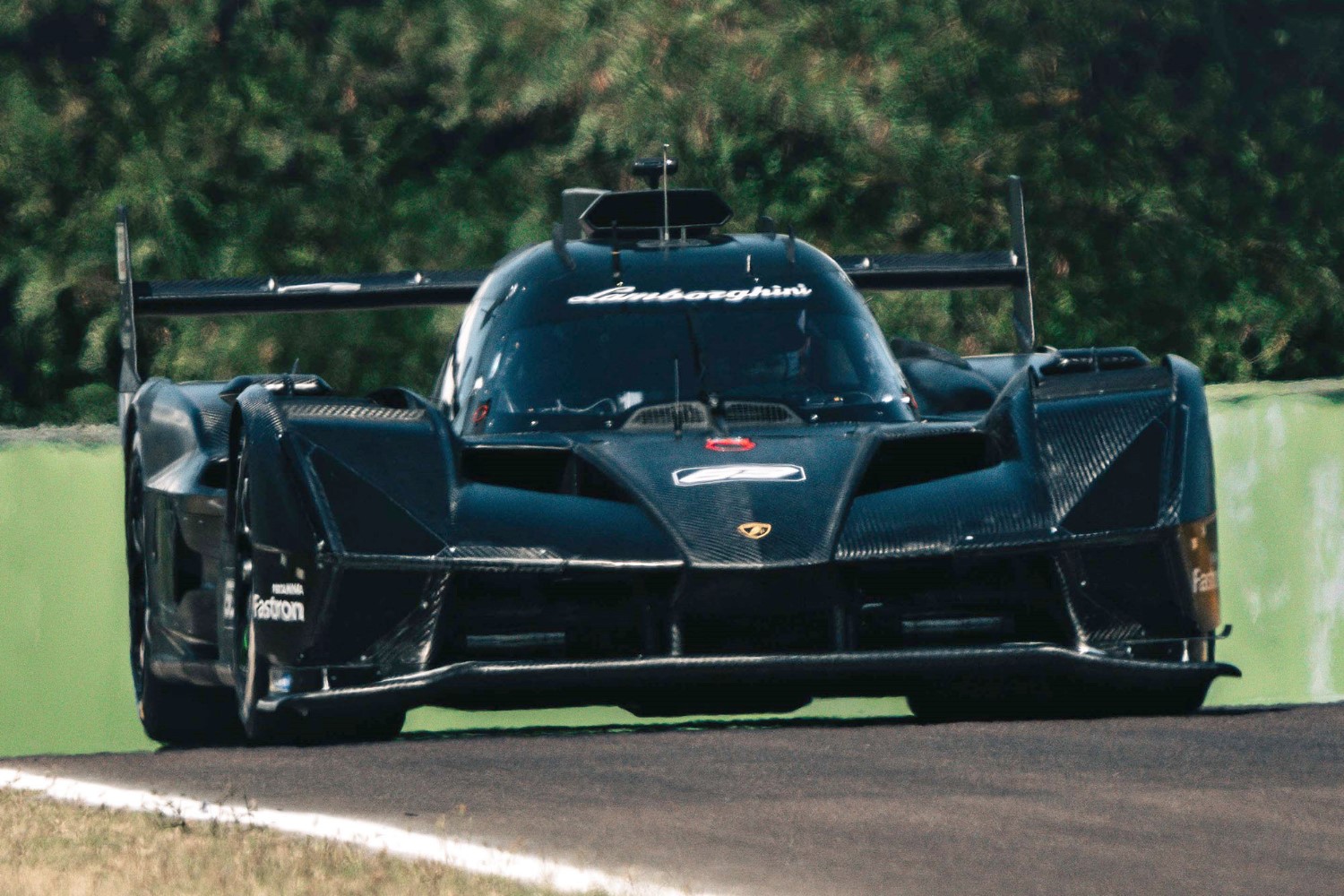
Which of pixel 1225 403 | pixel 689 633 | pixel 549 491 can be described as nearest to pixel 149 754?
pixel 549 491

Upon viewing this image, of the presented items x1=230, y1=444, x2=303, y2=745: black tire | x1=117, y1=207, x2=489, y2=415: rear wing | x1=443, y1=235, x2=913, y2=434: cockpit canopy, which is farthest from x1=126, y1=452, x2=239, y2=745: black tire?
x1=230, y1=444, x2=303, y2=745: black tire

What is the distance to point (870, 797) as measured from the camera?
679 centimetres

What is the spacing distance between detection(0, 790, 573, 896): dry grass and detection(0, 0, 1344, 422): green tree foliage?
54.0ft

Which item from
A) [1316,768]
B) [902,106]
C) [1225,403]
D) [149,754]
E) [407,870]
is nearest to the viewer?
[407,870]

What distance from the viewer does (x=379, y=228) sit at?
2528cm

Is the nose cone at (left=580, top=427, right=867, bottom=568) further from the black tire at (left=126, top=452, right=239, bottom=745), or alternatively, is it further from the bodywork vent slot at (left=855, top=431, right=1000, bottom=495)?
the black tire at (left=126, top=452, right=239, bottom=745)

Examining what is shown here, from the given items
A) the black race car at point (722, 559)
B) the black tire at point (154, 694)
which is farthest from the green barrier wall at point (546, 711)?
the black race car at point (722, 559)

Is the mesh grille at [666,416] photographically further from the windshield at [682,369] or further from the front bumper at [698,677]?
the front bumper at [698,677]

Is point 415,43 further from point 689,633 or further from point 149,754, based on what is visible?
point 689,633

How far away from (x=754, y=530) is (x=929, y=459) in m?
0.95

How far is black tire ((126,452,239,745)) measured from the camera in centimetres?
972

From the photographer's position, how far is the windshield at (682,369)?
341 inches

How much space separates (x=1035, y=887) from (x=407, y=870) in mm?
1358

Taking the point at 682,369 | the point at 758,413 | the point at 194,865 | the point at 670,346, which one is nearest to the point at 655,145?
the point at 670,346
